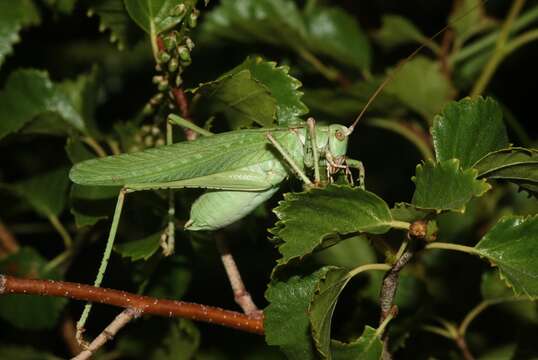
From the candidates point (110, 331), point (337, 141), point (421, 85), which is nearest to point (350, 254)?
point (421, 85)

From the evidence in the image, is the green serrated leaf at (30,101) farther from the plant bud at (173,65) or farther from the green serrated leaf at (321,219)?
the green serrated leaf at (321,219)

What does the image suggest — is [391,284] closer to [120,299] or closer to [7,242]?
[120,299]

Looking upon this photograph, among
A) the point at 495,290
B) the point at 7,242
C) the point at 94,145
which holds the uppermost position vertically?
the point at 94,145

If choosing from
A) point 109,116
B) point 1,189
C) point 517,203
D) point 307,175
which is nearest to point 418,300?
point 307,175

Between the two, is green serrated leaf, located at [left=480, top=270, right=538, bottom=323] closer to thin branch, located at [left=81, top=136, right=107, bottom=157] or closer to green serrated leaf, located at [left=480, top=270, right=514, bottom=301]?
green serrated leaf, located at [left=480, top=270, right=514, bottom=301]

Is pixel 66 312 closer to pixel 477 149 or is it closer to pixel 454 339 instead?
pixel 454 339

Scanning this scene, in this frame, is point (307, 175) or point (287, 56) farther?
point (287, 56)

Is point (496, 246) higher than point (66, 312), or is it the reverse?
point (496, 246)
